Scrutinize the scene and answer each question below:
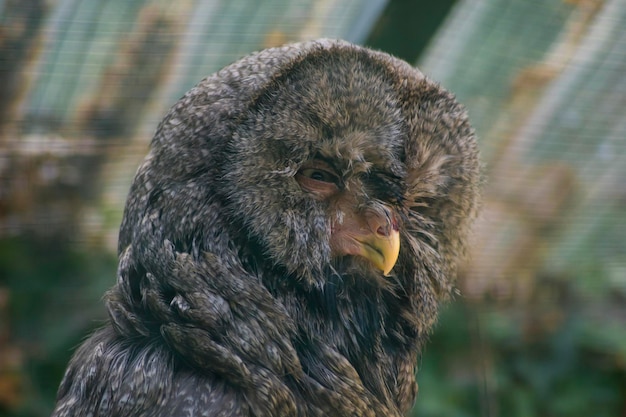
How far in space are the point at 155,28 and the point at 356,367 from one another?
5.84 ft

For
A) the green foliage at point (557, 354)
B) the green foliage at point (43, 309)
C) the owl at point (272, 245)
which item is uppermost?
the owl at point (272, 245)

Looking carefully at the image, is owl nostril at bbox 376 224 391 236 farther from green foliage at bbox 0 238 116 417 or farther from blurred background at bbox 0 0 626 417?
green foliage at bbox 0 238 116 417

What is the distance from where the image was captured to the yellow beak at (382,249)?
2.49 metres

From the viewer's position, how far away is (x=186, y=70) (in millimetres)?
3838

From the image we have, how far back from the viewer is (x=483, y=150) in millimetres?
4543

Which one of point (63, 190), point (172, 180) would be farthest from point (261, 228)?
point (63, 190)

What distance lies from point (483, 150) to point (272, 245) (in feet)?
7.73

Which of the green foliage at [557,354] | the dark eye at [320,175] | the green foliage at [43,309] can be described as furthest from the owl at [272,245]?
the green foliage at [557,354]

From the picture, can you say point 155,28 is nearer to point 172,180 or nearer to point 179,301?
point 172,180

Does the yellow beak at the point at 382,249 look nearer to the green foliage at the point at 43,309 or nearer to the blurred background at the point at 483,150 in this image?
the blurred background at the point at 483,150

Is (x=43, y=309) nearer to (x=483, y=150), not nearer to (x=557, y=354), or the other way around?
(x=483, y=150)

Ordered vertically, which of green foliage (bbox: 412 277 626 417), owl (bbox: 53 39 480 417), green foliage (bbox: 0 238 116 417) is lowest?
green foliage (bbox: 0 238 116 417)

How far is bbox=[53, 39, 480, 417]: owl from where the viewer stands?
2332mm

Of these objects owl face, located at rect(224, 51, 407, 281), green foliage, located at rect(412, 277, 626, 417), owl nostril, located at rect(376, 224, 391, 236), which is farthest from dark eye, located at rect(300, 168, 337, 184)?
green foliage, located at rect(412, 277, 626, 417)
